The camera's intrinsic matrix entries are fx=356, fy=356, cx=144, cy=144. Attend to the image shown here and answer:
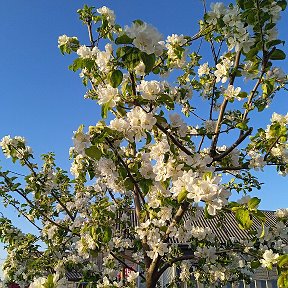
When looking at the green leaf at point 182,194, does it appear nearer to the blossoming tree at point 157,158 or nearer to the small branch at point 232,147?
the blossoming tree at point 157,158

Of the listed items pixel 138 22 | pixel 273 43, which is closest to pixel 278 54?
pixel 273 43

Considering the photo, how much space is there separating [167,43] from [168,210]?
5.61 feet

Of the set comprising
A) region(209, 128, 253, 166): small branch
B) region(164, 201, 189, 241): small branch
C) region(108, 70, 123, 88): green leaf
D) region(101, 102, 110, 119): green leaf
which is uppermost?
region(209, 128, 253, 166): small branch

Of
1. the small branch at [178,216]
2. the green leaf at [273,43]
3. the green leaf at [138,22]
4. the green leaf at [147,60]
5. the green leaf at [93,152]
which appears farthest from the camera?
the small branch at [178,216]

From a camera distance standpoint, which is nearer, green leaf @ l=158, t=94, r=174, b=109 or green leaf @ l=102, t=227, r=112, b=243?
green leaf @ l=158, t=94, r=174, b=109

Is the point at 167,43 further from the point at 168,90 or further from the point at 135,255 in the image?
the point at 135,255

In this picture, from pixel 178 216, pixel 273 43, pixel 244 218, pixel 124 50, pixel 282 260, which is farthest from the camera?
pixel 178 216

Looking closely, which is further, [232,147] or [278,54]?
[232,147]

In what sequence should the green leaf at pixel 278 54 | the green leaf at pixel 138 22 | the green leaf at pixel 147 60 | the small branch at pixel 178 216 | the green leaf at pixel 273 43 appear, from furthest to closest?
the small branch at pixel 178 216
the green leaf at pixel 278 54
the green leaf at pixel 273 43
the green leaf at pixel 138 22
the green leaf at pixel 147 60

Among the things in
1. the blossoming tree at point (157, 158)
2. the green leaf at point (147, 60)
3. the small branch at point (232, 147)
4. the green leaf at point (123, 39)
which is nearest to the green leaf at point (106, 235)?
the blossoming tree at point (157, 158)

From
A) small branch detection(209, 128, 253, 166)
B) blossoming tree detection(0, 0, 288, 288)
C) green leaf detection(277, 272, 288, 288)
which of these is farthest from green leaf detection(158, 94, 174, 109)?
green leaf detection(277, 272, 288, 288)

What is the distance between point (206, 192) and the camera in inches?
88.5

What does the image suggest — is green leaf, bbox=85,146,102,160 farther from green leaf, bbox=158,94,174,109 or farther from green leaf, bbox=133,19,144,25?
green leaf, bbox=133,19,144,25

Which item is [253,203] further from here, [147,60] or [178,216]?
[178,216]
